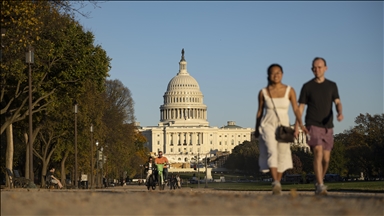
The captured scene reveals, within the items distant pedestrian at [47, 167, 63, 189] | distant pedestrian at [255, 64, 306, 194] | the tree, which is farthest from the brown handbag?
distant pedestrian at [47, 167, 63, 189]

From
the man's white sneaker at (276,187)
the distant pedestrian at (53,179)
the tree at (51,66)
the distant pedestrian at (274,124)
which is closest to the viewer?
the distant pedestrian at (274,124)

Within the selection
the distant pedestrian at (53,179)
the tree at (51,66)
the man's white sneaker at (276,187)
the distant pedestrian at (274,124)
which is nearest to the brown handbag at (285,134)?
the distant pedestrian at (274,124)

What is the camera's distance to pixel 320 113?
653 inches

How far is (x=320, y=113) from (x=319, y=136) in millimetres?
429

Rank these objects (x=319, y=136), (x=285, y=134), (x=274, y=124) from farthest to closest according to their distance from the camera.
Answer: (x=319, y=136) → (x=274, y=124) → (x=285, y=134)

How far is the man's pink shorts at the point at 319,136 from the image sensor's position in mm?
16484

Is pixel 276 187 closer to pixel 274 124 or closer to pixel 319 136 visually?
pixel 274 124

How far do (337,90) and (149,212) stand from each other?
6.67m

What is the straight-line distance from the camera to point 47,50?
42.5m

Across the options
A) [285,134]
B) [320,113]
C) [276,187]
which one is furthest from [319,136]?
[276,187]

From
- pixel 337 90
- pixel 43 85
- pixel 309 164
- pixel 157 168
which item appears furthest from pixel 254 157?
pixel 337 90

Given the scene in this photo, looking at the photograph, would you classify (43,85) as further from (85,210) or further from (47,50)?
(85,210)

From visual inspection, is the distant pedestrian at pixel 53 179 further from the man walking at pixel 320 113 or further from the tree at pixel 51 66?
the man walking at pixel 320 113

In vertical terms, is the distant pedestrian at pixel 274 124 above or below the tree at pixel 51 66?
below
